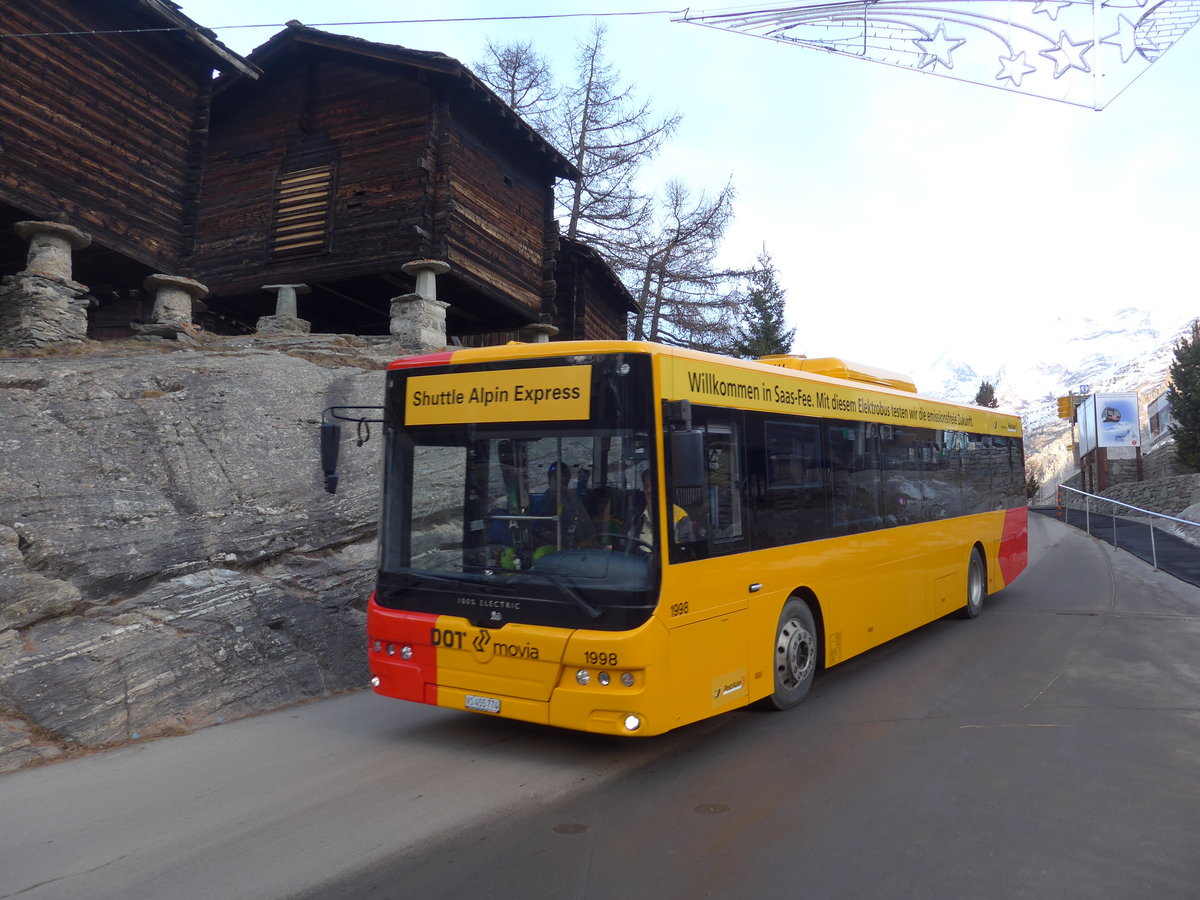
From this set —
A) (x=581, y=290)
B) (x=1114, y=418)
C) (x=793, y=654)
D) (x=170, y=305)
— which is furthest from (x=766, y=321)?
(x=793, y=654)

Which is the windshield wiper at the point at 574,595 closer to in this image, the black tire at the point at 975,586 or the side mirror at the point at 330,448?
the side mirror at the point at 330,448

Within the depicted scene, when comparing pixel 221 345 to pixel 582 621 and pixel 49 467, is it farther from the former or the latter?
pixel 582 621

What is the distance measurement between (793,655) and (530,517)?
2497 mm

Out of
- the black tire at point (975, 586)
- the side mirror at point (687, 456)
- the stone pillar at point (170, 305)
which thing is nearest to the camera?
the side mirror at point (687, 456)

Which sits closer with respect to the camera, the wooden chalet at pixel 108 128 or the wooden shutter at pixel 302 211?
the wooden chalet at pixel 108 128

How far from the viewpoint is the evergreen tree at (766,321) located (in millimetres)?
33594

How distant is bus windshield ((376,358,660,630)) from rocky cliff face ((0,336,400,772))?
87.9 inches

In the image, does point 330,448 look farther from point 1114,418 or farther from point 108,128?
point 1114,418

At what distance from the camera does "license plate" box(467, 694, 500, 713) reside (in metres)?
5.23

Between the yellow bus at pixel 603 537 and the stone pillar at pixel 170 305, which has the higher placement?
the stone pillar at pixel 170 305

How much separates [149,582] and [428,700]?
358 centimetres

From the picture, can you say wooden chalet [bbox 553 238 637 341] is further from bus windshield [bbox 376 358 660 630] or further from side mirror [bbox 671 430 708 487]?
side mirror [bbox 671 430 708 487]

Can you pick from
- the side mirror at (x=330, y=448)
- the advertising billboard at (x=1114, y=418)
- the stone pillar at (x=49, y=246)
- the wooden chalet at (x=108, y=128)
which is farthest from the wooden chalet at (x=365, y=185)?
the advertising billboard at (x=1114, y=418)

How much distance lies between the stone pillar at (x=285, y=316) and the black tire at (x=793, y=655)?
15.6m
